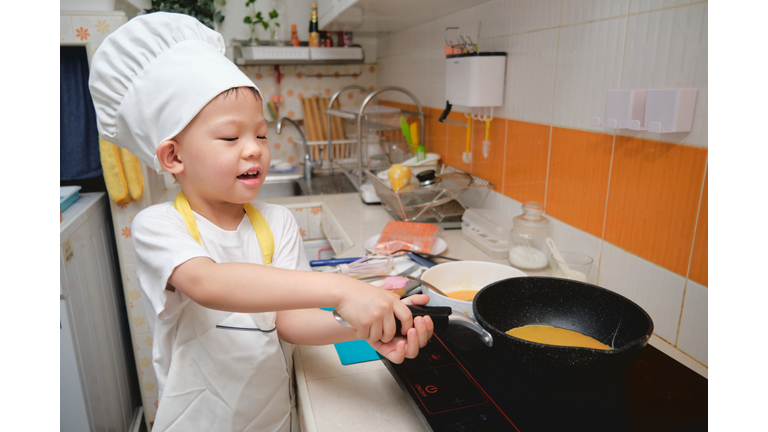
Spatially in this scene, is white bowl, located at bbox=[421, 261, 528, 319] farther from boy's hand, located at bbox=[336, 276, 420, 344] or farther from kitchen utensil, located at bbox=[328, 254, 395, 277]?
boy's hand, located at bbox=[336, 276, 420, 344]

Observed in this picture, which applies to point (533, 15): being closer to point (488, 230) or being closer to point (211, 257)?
point (488, 230)

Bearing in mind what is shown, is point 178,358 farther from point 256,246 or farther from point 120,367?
point 120,367

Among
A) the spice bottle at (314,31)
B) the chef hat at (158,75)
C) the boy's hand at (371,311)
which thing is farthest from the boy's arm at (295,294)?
the spice bottle at (314,31)

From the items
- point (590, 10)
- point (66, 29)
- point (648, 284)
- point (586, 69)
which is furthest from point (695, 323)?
point (66, 29)

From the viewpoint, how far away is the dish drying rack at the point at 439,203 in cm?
152

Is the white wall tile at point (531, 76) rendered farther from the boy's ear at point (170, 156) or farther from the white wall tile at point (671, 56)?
the boy's ear at point (170, 156)

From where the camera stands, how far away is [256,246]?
0.81 metres

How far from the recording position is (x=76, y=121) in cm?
158

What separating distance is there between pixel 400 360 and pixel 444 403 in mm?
77

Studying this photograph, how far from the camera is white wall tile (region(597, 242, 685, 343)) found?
0.88m

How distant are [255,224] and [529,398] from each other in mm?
519

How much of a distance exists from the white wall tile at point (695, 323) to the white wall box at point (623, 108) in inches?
12.6

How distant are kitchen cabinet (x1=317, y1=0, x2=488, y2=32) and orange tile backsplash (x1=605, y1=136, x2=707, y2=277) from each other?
0.81m

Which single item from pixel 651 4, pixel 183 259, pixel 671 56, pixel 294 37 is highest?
pixel 294 37
